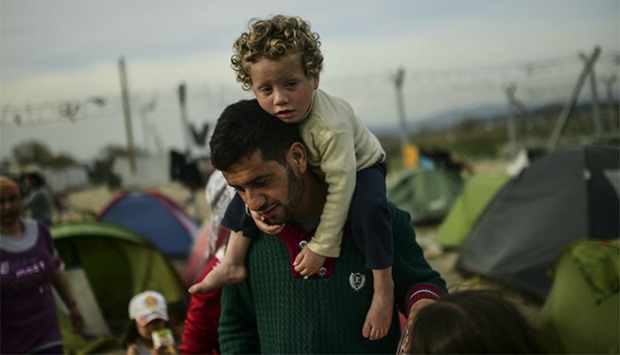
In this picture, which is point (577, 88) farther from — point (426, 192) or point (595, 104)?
point (426, 192)

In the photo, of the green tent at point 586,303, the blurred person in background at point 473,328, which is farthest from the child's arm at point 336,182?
the green tent at point 586,303

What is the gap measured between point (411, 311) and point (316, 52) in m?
0.71

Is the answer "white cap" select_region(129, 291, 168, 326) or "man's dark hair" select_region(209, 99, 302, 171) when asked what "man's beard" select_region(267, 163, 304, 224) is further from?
"white cap" select_region(129, 291, 168, 326)

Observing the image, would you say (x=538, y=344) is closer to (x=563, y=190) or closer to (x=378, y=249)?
(x=378, y=249)

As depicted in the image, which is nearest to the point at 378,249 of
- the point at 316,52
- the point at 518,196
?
the point at 316,52

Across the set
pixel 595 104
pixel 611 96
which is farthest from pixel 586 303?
pixel 611 96

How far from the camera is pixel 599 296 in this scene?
4.11 metres

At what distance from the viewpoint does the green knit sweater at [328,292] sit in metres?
1.83

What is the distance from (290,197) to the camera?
67.6 inches

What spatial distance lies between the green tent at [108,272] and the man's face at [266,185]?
5.21 m

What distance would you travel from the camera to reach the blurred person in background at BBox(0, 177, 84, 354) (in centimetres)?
342

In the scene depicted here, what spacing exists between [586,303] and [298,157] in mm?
3185

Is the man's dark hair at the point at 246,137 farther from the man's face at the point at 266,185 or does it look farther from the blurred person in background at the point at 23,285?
the blurred person in background at the point at 23,285

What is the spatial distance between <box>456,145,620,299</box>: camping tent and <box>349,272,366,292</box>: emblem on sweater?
5.02m
